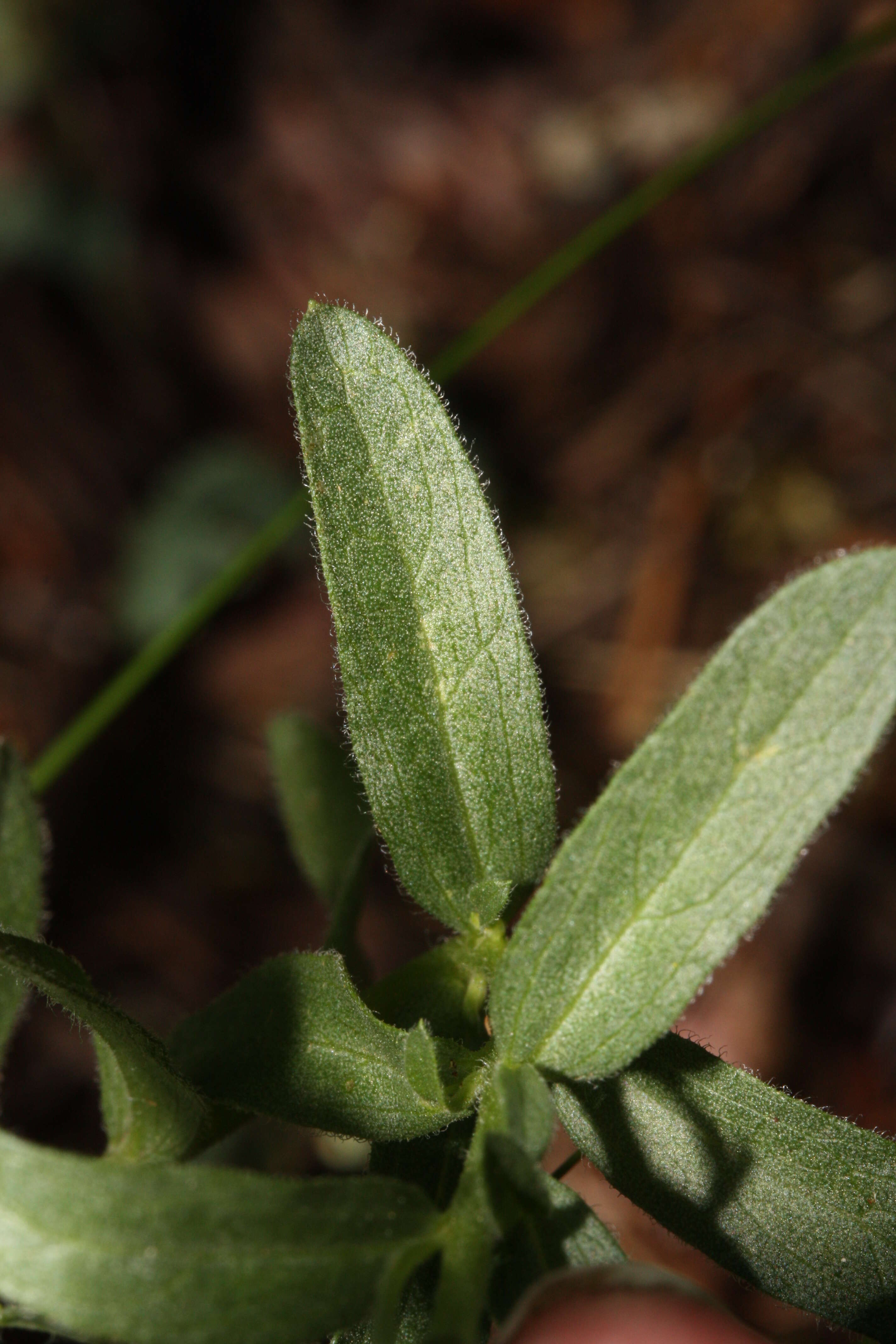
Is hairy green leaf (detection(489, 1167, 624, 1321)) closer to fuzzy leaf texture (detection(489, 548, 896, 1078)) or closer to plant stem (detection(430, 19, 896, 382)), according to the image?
fuzzy leaf texture (detection(489, 548, 896, 1078))

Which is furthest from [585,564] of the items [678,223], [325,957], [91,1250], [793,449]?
[91,1250]

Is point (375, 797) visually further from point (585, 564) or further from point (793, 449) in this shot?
point (793, 449)

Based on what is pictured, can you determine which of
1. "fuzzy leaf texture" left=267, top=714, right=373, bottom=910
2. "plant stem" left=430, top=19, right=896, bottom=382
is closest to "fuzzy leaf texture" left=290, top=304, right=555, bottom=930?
"fuzzy leaf texture" left=267, top=714, right=373, bottom=910

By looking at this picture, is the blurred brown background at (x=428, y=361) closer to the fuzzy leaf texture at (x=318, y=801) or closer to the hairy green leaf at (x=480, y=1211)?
the fuzzy leaf texture at (x=318, y=801)

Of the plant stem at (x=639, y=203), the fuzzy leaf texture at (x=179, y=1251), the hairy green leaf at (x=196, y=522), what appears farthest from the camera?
the hairy green leaf at (x=196, y=522)

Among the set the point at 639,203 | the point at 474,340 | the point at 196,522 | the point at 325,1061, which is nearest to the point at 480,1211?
the point at 325,1061

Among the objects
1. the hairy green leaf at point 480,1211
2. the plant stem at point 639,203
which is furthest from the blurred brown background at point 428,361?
the hairy green leaf at point 480,1211
